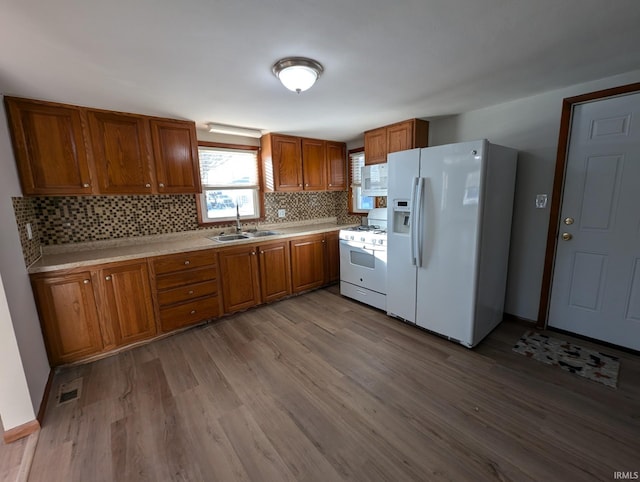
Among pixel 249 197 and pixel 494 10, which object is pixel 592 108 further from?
pixel 249 197

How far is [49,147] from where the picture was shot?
2264 millimetres

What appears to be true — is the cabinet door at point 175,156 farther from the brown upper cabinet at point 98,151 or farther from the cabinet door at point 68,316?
the cabinet door at point 68,316

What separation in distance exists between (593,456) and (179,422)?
233 cm

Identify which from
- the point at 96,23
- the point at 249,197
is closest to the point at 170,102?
the point at 96,23

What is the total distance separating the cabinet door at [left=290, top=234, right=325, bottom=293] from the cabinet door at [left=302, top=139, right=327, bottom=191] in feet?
2.66

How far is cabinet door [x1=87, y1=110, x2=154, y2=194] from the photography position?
8.08ft

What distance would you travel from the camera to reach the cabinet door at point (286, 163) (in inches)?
144

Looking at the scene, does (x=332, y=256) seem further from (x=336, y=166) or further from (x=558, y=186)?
(x=558, y=186)

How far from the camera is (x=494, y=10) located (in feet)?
4.27

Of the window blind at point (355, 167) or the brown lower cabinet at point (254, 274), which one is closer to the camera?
the brown lower cabinet at point (254, 274)

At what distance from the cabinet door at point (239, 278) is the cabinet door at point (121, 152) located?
41.4 inches

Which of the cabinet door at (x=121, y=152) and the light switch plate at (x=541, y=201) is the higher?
the cabinet door at (x=121, y=152)

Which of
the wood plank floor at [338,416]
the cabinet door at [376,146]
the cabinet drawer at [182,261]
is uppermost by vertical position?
the cabinet door at [376,146]

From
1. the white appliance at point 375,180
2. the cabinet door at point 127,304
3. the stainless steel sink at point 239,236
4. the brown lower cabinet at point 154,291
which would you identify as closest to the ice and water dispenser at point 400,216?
the white appliance at point 375,180
